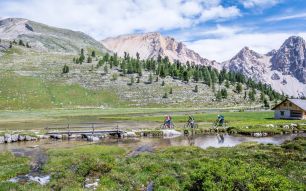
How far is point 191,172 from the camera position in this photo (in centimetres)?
2416

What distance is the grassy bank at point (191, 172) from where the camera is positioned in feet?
64.0

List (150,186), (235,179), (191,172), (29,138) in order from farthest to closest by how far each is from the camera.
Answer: (29,138)
(150,186)
(191,172)
(235,179)

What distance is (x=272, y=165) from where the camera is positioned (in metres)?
31.0

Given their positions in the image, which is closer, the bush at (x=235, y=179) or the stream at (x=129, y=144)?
the bush at (x=235, y=179)

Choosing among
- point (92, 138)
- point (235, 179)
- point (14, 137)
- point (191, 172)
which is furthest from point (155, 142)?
point (235, 179)

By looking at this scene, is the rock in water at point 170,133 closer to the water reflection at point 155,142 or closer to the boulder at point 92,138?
the water reflection at point 155,142

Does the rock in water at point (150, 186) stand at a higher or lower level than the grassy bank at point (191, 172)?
lower

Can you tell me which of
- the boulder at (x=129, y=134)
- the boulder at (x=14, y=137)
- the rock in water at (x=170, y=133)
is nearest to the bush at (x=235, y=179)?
the rock in water at (x=170, y=133)

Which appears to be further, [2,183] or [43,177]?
[43,177]

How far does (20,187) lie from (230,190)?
14578 mm

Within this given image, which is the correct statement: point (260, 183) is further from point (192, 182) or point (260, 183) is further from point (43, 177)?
point (43, 177)

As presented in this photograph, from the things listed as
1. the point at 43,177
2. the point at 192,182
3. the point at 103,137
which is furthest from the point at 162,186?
the point at 103,137

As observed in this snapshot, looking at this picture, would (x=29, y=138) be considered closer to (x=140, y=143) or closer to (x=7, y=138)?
(x=7, y=138)

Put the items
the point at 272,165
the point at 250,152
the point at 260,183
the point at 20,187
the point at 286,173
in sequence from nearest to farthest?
the point at 260,183
the point at 20,187
the point at 286,173
the point at 272,165
the point at 250,152
